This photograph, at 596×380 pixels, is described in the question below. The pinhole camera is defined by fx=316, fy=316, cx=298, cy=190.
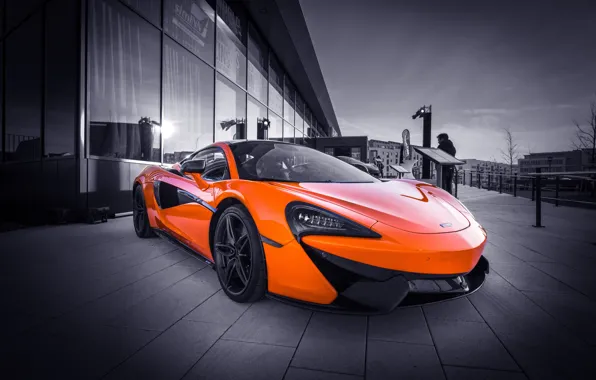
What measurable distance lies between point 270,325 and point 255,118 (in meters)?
11.4

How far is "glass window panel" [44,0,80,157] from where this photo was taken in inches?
215

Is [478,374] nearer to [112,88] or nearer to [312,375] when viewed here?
[312,375]

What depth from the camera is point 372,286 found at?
61.6 inches

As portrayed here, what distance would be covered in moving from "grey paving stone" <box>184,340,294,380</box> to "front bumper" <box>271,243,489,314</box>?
0.30 meters

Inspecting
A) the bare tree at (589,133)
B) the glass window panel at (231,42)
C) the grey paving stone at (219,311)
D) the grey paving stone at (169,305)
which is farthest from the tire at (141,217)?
the bare tree at (589,133)

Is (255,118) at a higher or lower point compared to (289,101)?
lower

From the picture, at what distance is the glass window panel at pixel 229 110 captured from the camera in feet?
32.1

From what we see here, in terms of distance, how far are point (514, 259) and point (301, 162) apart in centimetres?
243

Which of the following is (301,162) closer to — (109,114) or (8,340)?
(8,340)

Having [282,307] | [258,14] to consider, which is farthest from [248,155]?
[258,14]

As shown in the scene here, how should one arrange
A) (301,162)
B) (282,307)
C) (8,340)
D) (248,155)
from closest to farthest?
(8,340) < (282,307) < (248,155) < (301,162)

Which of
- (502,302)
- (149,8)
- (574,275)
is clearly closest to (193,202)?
(502,302)

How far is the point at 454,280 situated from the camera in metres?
1.72

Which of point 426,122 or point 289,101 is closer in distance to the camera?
point 426,122
